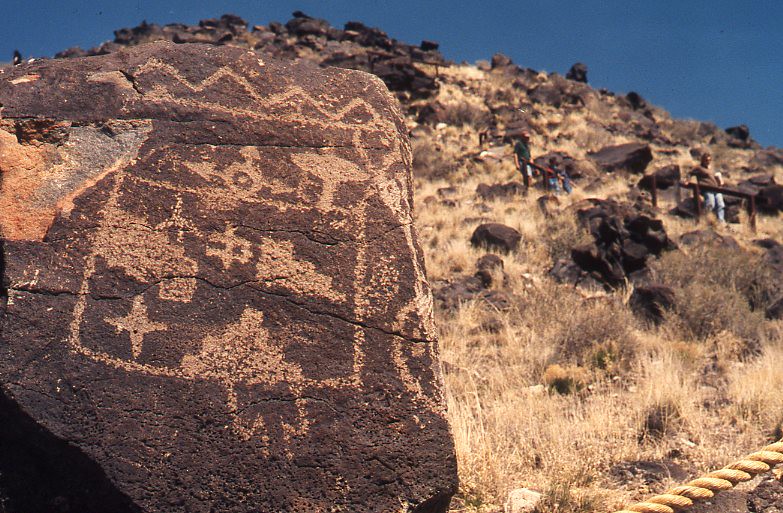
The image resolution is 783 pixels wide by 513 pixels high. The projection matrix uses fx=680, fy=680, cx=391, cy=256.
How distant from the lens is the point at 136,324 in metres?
2.07

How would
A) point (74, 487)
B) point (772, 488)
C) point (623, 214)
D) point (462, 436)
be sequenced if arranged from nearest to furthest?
1. point (74, 487)
2. point (772, 488)
3. point (462, 436)
4. point (623, 214)

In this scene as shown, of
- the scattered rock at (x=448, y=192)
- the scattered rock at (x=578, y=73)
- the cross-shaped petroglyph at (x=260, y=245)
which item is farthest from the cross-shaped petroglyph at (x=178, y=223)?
the scattered rock at (x=578, y=73)

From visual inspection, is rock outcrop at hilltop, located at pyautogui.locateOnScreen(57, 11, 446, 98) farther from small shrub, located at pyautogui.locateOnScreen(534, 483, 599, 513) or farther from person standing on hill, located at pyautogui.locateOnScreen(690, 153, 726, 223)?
small shrub, located at pyautogui.locateOnScreen(534, 483, 599, 513)

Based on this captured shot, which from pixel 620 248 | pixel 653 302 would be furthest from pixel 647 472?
pixel 620 248

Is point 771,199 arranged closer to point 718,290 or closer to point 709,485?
point 718,290

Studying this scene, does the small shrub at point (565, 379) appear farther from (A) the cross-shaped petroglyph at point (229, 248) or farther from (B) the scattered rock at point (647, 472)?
(A) the cross-shaped petroglyph at point (229, 248)

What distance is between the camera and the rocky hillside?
3312 mm

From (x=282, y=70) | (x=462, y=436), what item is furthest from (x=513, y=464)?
(x=282, y=70)

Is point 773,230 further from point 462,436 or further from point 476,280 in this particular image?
point 462,436

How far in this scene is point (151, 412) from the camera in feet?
6.39

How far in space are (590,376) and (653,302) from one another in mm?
1804

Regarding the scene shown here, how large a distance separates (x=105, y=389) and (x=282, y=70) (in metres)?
1.54

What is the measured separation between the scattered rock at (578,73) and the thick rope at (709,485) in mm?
30810

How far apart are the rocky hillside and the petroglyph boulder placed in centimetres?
112
